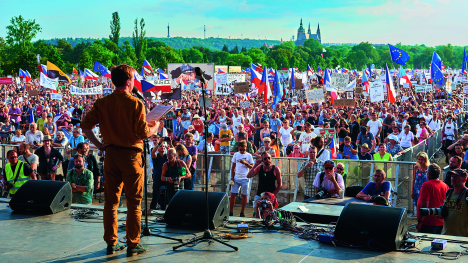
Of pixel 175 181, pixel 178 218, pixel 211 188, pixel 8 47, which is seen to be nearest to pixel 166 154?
pixel 175 181

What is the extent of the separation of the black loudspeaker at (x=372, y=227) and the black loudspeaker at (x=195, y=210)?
1528 millimetres

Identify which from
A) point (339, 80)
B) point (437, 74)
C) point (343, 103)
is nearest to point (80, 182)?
point (343, 103)

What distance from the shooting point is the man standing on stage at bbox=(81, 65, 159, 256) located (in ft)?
15.6

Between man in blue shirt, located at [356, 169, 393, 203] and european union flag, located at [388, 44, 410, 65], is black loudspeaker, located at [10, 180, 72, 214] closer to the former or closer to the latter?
man in blue shirt, located at [356, 169, 393, 203]

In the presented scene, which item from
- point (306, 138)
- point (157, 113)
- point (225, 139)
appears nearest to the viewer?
point (157, 113)

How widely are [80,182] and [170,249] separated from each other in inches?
171

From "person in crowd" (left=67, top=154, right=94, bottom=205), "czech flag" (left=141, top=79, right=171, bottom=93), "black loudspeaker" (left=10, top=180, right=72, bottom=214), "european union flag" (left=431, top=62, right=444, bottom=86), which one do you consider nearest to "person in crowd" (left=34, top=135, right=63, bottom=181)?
"person in crowd" (left=67, top=154, right=94, bottom=205)

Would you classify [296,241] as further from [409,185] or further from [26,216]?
[409,185]

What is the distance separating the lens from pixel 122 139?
4.81 metres

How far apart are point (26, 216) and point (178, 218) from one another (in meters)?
2.22

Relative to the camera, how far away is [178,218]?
6.16 metres

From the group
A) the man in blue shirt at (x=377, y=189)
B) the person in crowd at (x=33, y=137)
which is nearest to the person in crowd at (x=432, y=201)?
the man in blue shirt at (x=377, y=189)

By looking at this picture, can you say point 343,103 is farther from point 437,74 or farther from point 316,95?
point 437,74

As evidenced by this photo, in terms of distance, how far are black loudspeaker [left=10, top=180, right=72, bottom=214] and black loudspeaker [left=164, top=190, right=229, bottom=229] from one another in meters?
1.72
